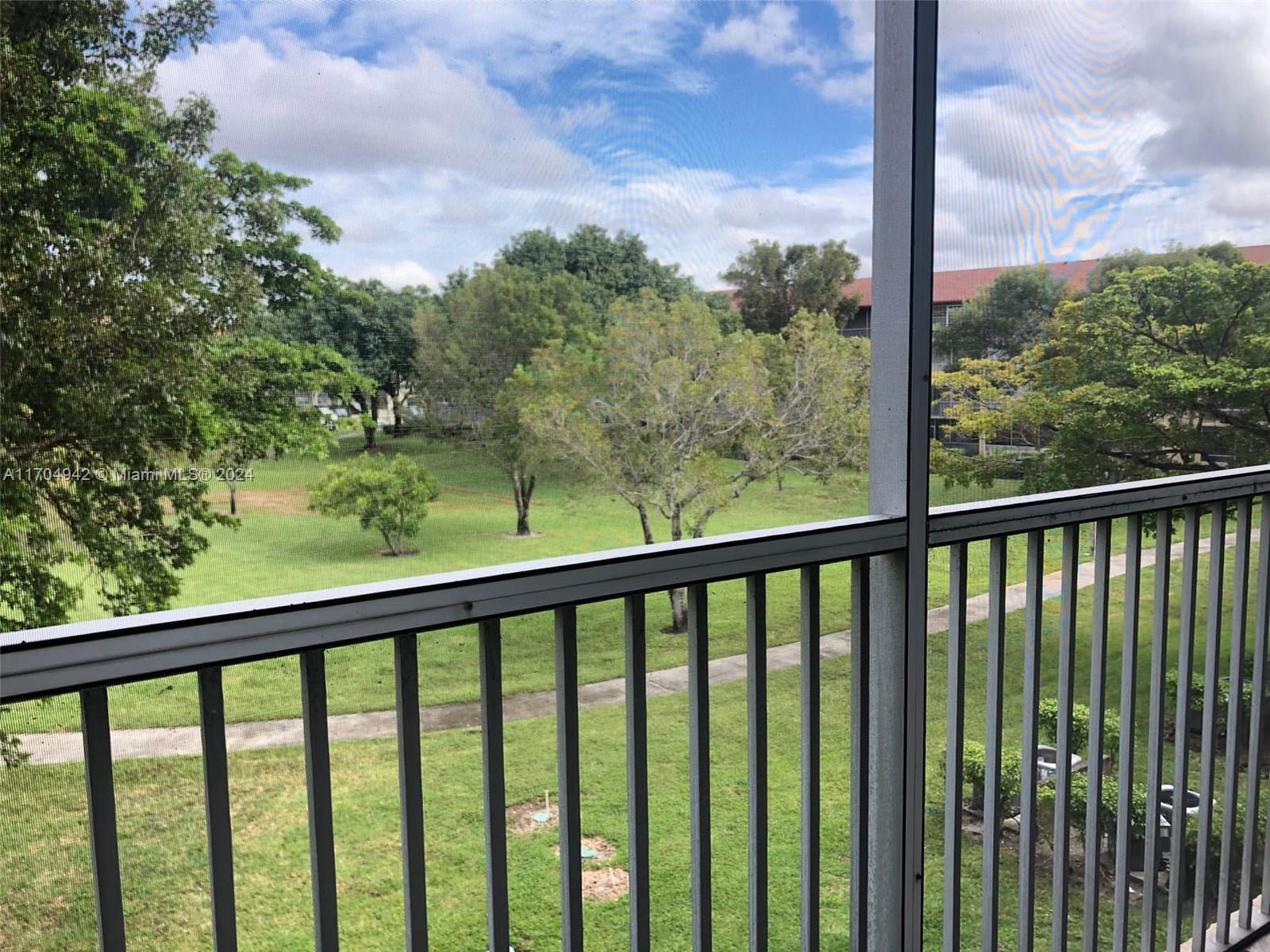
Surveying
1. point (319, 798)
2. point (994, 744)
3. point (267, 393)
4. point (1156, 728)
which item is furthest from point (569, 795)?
point (1156, 728)

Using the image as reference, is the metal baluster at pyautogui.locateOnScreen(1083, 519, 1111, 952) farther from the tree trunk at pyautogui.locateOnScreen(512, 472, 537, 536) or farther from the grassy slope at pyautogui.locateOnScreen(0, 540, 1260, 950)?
the tree trunk at pyautogui.locateOnScreen(512, 472, 537, 536)

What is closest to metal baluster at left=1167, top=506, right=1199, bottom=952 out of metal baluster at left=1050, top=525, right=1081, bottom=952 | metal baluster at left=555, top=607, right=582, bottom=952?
metal baluster at left=1050, top=525, right=1081, bottom=952

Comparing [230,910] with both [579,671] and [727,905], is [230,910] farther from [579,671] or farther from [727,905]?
[727,905]

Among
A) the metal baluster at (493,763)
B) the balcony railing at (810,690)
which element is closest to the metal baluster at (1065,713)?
the balcony railing at (810,690)

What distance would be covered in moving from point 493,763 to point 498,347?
604mm

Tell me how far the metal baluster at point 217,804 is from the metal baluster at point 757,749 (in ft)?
2.68

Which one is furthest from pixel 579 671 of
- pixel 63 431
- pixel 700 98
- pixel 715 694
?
pixel 700 98

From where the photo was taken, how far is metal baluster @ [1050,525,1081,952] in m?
1.87

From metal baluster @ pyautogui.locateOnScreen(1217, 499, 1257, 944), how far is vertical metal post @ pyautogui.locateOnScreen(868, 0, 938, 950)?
44.3 inches

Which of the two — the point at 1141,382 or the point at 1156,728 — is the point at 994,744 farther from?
the point at 1141,382

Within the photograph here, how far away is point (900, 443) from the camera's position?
1573 mm

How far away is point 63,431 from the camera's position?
101cm

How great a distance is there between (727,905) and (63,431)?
4.74 ft

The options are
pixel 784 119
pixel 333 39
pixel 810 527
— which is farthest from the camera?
pixel 784 119
